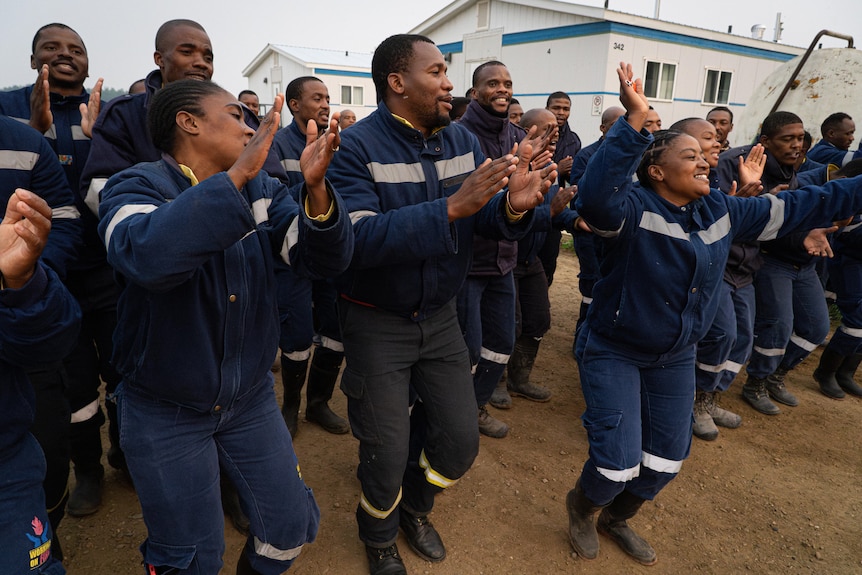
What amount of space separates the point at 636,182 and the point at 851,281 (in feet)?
11.0

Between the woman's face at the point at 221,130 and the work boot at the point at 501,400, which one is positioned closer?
the woman's face at the point at 221,130

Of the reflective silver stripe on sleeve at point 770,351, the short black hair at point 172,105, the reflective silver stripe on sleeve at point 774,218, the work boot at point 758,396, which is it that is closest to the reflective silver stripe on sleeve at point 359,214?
the short black hair at point 172,105

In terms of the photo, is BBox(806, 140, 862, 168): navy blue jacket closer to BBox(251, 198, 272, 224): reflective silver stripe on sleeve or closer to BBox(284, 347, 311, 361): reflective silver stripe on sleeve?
BBox(284, 347, 311, 361): reflective silver stripe on sleeve

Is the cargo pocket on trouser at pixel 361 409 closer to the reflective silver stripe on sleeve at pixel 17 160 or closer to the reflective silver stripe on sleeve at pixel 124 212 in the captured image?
the reflective silver stripe on sleeve at pixel 124 212

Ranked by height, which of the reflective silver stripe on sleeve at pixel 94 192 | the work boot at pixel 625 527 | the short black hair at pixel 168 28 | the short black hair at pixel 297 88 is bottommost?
the work boot at pixel 625 527

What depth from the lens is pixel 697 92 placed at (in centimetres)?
1719

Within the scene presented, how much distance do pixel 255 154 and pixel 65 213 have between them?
63.8 inches

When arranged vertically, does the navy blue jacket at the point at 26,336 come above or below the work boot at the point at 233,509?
above

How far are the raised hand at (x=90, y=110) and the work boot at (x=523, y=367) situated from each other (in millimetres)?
3492

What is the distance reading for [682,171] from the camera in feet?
9.13

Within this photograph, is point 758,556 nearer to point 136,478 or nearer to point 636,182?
point 636,182

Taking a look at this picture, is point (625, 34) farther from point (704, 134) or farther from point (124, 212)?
point (124, 212)

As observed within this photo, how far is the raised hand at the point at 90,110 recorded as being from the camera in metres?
3.16

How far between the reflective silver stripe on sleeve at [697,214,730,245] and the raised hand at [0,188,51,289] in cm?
272
